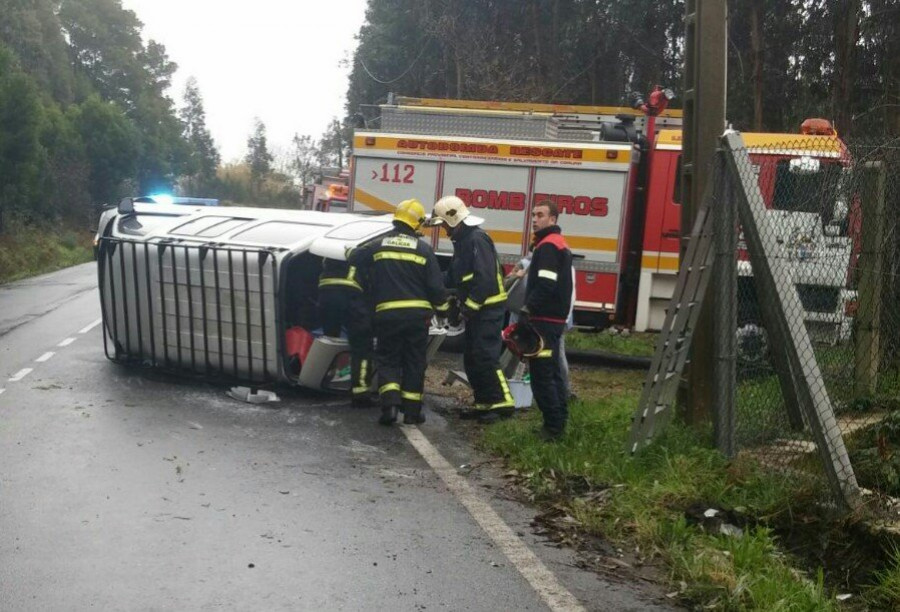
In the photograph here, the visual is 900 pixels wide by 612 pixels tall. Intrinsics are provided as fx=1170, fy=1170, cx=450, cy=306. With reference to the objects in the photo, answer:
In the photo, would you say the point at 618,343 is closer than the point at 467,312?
No

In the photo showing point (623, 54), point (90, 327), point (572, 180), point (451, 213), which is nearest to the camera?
point (451, 213)

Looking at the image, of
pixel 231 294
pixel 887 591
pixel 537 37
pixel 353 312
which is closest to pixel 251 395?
pixel 231 294

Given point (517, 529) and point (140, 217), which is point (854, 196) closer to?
point (517, 529)

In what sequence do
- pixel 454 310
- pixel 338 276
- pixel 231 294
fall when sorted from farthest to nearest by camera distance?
pixel 231 294
pixel 454 310
pixel 338 276

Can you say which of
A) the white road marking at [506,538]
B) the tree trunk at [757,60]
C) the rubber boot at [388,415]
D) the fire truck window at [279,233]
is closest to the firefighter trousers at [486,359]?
the rubber boot at [388,415]

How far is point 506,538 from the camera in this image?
19.8 feet

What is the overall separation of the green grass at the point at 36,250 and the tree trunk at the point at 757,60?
18774mm

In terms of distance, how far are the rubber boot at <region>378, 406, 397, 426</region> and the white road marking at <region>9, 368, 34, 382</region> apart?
12.9 feet

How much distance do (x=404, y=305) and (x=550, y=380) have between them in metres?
1.48

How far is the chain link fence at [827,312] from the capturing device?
6.45m

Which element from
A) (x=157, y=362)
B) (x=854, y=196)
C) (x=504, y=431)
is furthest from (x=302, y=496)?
(x=157, y=362)

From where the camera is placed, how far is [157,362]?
1117cm

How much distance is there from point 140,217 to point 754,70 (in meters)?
16.5

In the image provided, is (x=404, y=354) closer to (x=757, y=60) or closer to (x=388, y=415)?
(x=388, y=415)
